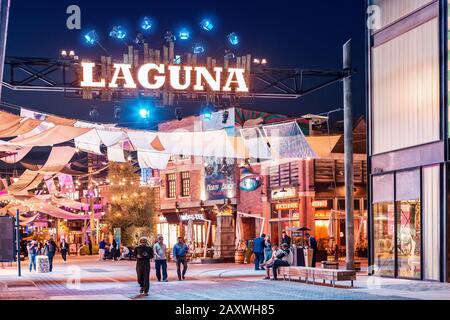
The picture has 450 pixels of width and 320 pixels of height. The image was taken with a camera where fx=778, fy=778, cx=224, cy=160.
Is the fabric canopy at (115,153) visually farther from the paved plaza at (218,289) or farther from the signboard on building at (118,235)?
the signboard on building at (118,235)

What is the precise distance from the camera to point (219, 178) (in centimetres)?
4897

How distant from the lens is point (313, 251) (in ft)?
99.7

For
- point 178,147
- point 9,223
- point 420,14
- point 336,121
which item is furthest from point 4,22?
point 336,121

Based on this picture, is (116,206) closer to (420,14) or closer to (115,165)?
(115,165)

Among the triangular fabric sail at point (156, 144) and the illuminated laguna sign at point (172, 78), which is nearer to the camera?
the illuminated laguna sign at point (172, 78)

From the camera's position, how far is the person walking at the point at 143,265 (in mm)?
20891

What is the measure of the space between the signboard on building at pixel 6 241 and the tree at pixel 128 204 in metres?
33.6

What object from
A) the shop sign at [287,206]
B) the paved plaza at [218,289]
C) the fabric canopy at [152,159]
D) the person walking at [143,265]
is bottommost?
the paved plaza at [218,289]

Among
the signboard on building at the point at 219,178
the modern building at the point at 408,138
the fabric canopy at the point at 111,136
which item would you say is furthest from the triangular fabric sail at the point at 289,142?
the signboard on building at the point at 219,178

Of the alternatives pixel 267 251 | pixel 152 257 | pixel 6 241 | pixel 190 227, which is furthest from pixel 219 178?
pixel 6 241

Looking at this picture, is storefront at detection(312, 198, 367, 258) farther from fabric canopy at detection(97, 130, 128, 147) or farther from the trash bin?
fabric canopy at detection(97, 130, 128, 147)

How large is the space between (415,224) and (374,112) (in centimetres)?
464

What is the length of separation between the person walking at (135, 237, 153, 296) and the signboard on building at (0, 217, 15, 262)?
3332 millimetres
